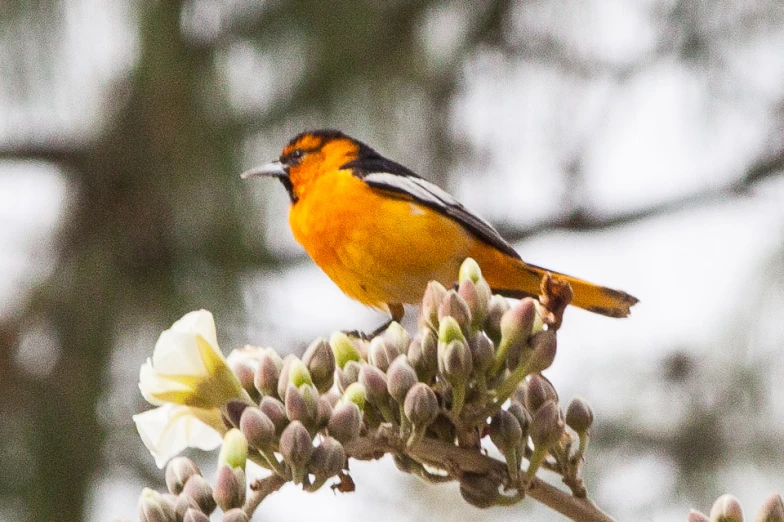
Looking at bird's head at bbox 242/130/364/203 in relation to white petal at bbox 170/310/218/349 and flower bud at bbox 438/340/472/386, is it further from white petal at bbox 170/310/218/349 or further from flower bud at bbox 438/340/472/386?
flower bud at bbox 438/340/472/386

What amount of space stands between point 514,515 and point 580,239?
45.5 inches

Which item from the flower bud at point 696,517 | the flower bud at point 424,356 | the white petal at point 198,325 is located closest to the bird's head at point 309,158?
the white petal at point 198,325

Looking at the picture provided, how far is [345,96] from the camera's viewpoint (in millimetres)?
3107

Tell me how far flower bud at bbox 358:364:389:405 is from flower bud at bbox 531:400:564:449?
6.3 inches

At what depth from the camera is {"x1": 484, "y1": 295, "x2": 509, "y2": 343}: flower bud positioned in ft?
3.79

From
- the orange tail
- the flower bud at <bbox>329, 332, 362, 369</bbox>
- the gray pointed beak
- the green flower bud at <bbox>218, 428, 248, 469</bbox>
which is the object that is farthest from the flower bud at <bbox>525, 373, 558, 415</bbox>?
the gray pointed beak

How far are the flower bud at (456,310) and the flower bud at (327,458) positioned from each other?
0.19m

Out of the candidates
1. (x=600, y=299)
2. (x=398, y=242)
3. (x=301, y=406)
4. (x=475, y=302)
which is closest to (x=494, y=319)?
(x=475, y=302)

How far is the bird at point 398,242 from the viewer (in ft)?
7.14

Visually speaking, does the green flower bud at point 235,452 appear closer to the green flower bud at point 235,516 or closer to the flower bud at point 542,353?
the green flower bud at point 235,516

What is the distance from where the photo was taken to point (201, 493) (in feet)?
3.39

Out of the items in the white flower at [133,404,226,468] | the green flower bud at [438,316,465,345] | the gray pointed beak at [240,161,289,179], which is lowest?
the gray pointed beak at [240,161,289,179]

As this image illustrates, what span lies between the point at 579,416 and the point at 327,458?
32 centimetres

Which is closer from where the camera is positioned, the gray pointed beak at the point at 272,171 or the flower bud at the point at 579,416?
the flower bud at the point at 579,416
